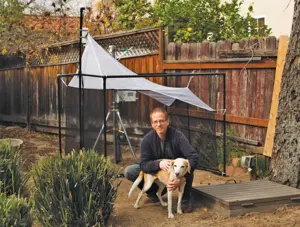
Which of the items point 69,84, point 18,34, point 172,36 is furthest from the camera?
point 18,34

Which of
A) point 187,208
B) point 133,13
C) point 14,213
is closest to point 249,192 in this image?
point 187,208

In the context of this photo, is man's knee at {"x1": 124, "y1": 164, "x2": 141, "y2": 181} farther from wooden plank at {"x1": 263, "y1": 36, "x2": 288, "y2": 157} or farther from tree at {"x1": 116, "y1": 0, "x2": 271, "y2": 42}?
tree at {"x1": 116, "y1": 0, "x2": 271, "y2": 42}

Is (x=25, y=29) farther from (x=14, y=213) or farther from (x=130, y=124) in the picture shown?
(x=14, y=213)

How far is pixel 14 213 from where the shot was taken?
12.2ft

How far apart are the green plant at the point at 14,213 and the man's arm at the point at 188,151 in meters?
2.13

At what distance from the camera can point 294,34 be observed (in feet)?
20.5

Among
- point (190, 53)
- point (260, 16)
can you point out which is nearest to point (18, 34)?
point (190, 53)

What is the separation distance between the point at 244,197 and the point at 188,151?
78 centimetres

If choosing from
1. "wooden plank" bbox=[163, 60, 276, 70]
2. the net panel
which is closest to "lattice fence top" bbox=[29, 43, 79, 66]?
the net panel

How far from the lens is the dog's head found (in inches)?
204

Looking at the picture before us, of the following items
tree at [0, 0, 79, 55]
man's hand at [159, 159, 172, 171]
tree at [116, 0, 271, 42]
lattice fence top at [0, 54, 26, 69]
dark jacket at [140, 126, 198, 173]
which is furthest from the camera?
lattice fence top at [0, 54, 26, 69]

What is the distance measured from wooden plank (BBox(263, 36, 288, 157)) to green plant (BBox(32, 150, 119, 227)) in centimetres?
352

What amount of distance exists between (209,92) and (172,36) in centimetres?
293

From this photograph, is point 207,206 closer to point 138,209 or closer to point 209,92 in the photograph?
point 138,209
